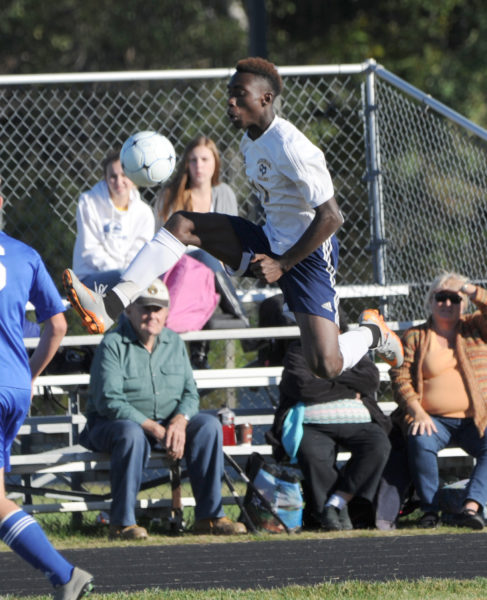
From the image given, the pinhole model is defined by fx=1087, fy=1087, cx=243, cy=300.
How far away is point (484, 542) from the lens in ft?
21.8

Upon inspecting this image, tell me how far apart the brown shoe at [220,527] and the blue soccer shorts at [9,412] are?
104 inches

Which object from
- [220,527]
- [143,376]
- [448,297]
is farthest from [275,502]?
[448,297]

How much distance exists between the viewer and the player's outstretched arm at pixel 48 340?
5254 millimetres

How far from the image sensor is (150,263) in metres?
5.38

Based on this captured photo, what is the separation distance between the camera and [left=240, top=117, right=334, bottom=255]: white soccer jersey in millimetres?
5426

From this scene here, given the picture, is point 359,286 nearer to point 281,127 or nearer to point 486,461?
point 486,461

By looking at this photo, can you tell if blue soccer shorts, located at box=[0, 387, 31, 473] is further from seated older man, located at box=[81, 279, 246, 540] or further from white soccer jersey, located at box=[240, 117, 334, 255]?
seated older man, located at box=[81, 279, 246, 540]

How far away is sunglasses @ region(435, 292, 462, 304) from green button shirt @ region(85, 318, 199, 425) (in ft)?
6.21

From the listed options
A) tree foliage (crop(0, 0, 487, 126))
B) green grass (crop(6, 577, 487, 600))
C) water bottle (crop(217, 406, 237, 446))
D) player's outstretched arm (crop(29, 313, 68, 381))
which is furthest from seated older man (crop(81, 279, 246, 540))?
tree foliage (crop(0, 0, 487, 126))

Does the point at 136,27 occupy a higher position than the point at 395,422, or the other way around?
the point at 136,27

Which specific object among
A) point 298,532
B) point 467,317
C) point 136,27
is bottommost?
point 298,532

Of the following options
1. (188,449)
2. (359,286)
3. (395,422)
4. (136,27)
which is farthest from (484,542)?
(136,27)

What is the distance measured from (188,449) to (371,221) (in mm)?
2716

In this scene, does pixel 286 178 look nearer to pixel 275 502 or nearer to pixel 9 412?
pixel 9 412
